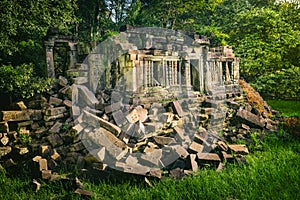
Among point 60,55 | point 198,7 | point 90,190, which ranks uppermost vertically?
point 198,7

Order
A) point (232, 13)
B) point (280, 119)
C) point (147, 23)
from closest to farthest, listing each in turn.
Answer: point (280, 119) → point (147, 23) → point (232, 13)

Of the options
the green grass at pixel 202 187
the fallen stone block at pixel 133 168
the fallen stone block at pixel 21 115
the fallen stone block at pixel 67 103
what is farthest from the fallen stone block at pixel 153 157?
the fallen stone block at pixel 21 115

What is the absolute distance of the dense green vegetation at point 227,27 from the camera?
30.0ft

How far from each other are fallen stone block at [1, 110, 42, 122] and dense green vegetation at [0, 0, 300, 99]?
101 inches

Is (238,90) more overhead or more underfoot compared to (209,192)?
more overhead

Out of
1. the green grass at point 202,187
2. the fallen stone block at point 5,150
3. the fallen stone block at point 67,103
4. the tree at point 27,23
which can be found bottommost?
the green grass at point 202,187

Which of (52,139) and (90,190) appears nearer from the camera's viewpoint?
(90,190)

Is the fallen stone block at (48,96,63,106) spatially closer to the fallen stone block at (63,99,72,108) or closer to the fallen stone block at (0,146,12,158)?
the fallen stone block at (63,99,72,108)

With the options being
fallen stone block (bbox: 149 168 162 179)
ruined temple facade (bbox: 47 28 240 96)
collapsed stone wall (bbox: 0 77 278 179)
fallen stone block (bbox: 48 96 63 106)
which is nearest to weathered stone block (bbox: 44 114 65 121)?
collapsed stone wall (bbox: 0 77 278 179)

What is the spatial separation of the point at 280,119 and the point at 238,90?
1756 mm

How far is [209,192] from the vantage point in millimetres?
4090

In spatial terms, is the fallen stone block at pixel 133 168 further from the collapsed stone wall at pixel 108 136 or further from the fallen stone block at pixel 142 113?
the fallen stone block at pixel 142 113

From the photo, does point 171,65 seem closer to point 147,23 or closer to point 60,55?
point 60,55

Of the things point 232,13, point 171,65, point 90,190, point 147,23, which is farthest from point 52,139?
point 232,13
